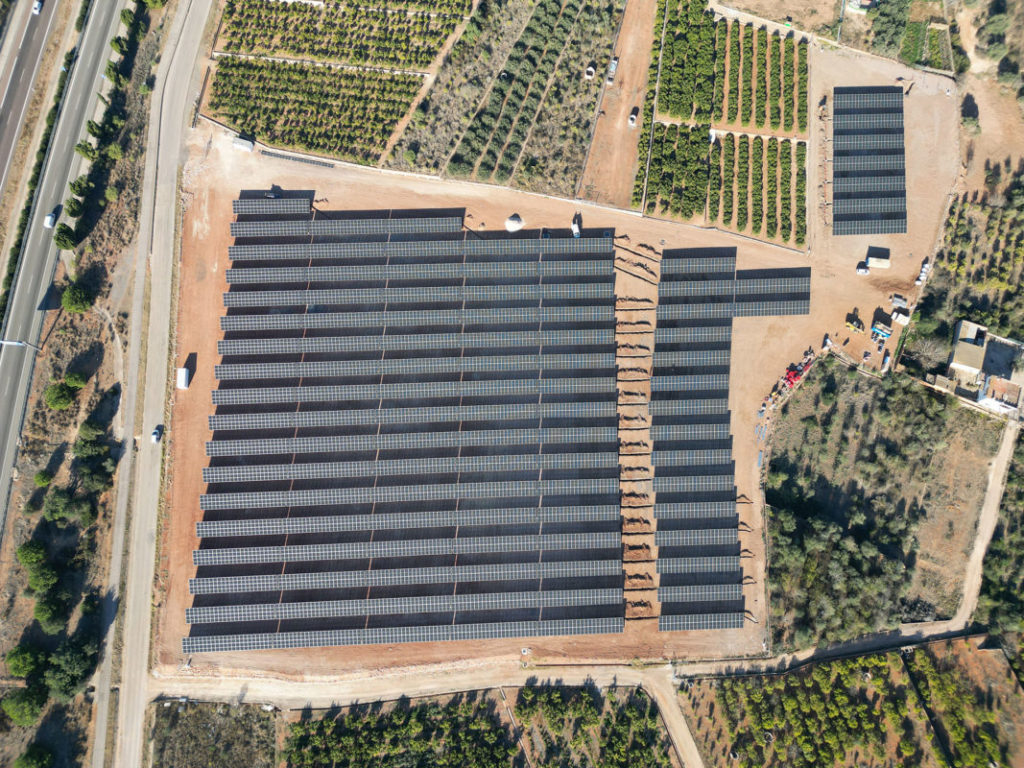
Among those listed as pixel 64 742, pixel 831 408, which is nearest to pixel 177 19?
pixel 64 742

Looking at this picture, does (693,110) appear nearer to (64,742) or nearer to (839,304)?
(839,304)

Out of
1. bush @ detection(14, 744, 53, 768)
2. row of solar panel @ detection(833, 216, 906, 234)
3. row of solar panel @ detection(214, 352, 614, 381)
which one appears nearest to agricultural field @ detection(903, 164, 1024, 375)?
row of solar panel @ detection(833, 216, 906, 234)

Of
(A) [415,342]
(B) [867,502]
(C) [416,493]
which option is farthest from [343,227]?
(B) [867,502]

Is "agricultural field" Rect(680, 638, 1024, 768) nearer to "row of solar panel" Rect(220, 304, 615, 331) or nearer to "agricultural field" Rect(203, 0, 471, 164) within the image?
"row of solar panel" Rect(220, 304, 615, 331)

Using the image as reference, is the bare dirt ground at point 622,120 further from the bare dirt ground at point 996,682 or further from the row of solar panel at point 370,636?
the bare dirt ground at point 996,682

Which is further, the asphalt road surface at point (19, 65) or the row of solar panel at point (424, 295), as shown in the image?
the asphalt road surface at point (19, 65)

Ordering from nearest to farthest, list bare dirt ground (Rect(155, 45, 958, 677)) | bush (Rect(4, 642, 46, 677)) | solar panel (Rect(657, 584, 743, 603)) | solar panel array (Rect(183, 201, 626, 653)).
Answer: bush (Rect(4, 642, 46, 677)) < solar panel array (Rect(183, 201, 626, 653)) < solar panel (Rect(657, 584, 743, 603)) < bare dirt ground (Rect(155, 45, 958, 677))

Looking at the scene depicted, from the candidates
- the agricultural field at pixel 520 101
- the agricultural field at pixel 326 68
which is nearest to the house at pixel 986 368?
the agricultural field at pixel 520 101
